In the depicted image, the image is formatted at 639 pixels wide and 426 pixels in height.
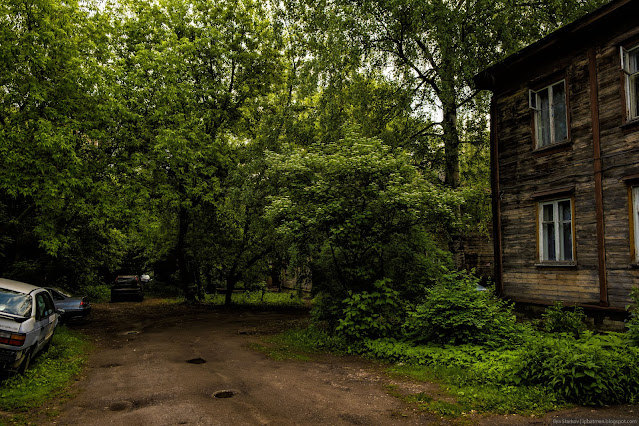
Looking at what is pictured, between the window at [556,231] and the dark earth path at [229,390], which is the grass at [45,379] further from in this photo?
the window at [556,231]

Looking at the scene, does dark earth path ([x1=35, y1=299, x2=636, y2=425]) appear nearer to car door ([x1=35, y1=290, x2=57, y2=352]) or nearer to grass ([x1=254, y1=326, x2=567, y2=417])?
grass ([x1=254, y1=326, x2=567, y2=417])

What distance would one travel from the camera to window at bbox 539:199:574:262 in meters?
12.2

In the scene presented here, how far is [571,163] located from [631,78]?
2.41 m

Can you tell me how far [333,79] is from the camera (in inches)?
753

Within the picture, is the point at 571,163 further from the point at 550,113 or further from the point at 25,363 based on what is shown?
the point at 25,363

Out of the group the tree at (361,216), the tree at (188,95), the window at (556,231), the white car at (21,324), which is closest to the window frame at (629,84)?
the window at (556,231)

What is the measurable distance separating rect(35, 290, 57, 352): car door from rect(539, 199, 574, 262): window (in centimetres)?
1270

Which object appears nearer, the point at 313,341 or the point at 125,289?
the point at 313,341

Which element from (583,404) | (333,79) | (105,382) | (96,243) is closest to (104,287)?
(96,243)

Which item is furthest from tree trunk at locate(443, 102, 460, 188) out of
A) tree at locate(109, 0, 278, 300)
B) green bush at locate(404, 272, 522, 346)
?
tree at locate(109, 0, 278, 300)

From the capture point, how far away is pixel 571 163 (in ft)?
39.5

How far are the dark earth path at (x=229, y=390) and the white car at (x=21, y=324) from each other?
1.16 metres

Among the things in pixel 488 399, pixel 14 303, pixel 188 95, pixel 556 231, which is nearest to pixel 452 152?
pixel 556 231

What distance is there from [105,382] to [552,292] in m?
11.3
